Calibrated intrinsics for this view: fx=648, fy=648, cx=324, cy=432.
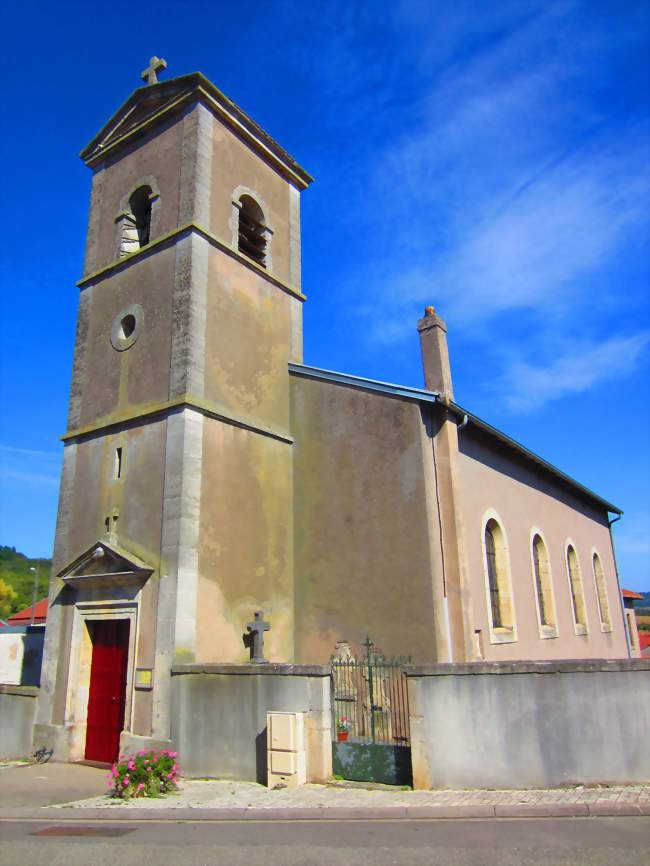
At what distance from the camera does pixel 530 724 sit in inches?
299

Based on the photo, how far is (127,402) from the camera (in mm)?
12391

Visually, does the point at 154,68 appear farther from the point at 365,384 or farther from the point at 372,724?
the point at 372,724

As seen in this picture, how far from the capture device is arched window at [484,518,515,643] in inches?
498

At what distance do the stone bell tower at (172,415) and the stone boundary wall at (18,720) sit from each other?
300 millimetres

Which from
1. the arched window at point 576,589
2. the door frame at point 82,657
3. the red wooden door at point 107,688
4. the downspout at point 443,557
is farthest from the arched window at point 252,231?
the arched window at point 576,589

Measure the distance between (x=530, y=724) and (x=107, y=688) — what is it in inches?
279

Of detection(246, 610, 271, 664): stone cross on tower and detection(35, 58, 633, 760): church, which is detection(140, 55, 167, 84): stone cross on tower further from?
detection(246, 610, 271, 664): stone cross on tower

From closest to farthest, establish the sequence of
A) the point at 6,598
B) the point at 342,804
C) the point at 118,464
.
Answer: the point at 342,804 < the point at 118,464 < the point at 6,598

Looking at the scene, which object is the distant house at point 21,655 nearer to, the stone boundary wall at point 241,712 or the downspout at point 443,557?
the stone boundary wall at point 241,712

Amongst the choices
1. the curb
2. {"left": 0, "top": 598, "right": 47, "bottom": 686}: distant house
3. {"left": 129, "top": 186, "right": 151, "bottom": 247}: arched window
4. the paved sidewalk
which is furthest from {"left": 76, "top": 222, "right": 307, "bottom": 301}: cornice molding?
the curb

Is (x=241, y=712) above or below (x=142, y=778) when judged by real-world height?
above

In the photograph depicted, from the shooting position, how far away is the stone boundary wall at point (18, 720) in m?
11.4

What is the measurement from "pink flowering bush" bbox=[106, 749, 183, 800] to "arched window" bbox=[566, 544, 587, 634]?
1258 centimetres

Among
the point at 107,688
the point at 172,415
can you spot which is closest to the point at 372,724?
the point at 107,688
